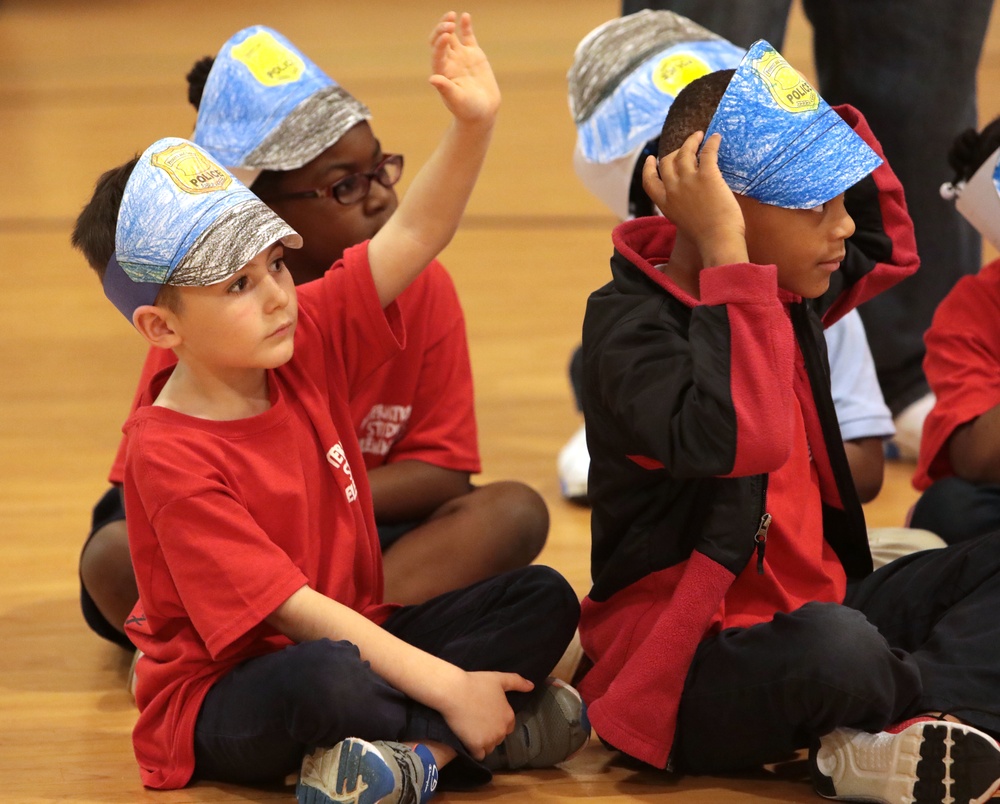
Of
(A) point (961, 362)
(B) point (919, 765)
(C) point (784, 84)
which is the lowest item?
(B) point (919, 765)

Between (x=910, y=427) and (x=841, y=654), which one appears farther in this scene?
(x=910, y=427)

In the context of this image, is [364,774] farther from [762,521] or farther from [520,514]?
[520,514]

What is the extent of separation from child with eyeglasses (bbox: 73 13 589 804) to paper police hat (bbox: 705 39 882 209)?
1.00 ft

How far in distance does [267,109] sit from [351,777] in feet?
3.26

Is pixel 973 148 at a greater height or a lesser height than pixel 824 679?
greater

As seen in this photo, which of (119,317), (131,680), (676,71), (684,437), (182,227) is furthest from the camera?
(119,317)

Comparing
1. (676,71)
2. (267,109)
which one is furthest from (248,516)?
(676,71)

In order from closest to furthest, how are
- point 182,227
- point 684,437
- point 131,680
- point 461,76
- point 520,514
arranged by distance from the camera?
point 684,437, point 182,227, point 461,76, point 131,680, point 520,514

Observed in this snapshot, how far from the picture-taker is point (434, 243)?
1.75 m

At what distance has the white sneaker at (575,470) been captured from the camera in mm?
2518

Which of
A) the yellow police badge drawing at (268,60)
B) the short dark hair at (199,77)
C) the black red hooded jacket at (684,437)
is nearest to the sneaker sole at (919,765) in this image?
the black red hooded jacket at (684,437)

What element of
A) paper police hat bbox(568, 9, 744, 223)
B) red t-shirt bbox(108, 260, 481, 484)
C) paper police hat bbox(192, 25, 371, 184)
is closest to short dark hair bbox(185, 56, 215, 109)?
paper police hat bbox(192, 25, 371, 184)

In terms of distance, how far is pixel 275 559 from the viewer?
1.57m

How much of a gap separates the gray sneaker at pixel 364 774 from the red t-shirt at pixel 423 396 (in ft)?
1.90
